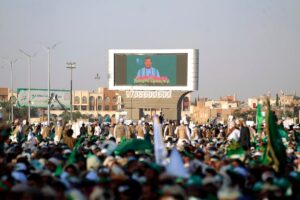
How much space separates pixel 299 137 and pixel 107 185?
17538 mm

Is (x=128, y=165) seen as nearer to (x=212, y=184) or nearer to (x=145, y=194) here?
(x=212, y=184)

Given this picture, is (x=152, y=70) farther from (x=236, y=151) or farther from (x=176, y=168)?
(x=176, y=168)

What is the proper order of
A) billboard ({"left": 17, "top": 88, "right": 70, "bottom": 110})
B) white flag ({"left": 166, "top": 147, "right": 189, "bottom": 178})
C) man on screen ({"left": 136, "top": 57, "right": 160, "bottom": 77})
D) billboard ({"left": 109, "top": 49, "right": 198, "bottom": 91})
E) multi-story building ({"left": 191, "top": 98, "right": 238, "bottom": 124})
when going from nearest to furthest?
white flag ({"left": 166, "top": 147, "right": 189, "bottom": 178}), billboard ({"left": 109, "top": 49, "right": 198, "bottom": 91}), man on screen ({"left": 136, "top": 57, "right": 160, "bottom": 77}), billboard ({"left": 17, "top": 88, "right": 70, "bottom": 110}), multi-story building ({"left": 191, "top": 98, "right": 238, "bottom": 124})

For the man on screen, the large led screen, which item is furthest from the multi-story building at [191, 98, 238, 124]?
the man on screen

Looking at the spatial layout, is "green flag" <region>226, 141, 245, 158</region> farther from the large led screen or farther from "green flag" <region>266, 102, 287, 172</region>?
the large led screen

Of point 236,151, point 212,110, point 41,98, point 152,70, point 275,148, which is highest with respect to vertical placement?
point 152,70

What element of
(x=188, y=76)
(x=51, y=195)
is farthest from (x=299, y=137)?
(x=188, y=76)

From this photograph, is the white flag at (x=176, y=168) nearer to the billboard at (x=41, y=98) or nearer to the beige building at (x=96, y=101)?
the billboard at (x=41, y=98)

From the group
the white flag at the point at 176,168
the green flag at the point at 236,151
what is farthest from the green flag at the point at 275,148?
the white flag at the point at 176,168

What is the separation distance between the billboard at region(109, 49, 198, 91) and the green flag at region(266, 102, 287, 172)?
62205 mm

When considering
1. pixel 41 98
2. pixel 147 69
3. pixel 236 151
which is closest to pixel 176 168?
pixel 236 151

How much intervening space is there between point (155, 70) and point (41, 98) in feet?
71.0

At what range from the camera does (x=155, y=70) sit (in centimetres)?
8281

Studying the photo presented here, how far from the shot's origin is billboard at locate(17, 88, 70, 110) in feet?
318
